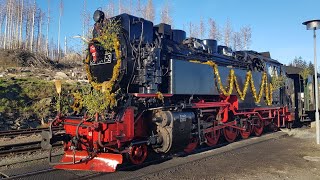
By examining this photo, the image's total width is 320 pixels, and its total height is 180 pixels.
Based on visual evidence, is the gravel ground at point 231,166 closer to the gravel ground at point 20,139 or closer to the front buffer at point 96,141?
the front buffer at point 96,141

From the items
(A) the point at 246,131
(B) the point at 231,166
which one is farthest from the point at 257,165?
(A) the point at 246,131

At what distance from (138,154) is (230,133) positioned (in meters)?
4.69

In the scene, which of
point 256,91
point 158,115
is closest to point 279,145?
point 256,91

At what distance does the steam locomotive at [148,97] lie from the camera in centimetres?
688

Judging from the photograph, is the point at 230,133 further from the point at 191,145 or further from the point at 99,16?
the point at 99,16

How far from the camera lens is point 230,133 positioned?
1101 centimetres

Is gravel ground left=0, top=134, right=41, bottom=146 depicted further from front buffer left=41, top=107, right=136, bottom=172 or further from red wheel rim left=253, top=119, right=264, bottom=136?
red wheel rim left=253, top=119, right=264, bottom=136

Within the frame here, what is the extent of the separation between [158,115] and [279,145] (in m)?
5.14

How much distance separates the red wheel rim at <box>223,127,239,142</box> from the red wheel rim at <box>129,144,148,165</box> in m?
4.01

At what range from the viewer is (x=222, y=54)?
1152cm

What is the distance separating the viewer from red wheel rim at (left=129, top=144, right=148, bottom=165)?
7370 millimetres

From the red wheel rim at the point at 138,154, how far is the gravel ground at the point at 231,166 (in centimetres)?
35

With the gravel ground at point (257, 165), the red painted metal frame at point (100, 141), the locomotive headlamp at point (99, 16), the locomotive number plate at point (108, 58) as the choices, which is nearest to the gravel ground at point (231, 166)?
the gravel ground at point (257, 165)

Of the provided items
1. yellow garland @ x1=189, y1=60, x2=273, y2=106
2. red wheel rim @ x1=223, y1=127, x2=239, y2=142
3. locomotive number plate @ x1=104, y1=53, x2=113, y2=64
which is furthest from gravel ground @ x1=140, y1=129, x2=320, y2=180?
locomotive number plate @ x1=104, y1=53, x2=113, y2=64
